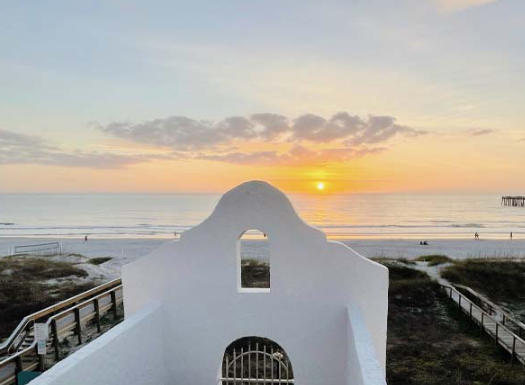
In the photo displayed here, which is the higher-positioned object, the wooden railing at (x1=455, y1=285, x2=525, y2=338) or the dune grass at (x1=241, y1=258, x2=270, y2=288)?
the dune grass at (x1=241, y1=258, x2=270, y2=288)

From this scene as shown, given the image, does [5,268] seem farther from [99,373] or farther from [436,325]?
[436,325]

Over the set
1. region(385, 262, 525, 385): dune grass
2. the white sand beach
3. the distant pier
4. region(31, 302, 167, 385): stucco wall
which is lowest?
region(385, 262, 525, 385): dune grass

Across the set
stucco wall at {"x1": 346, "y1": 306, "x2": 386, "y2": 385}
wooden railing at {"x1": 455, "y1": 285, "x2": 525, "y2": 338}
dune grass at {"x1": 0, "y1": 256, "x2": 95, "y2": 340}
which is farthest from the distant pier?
stucco wall at {"x1": 346, "y1": 306, "x2": 386, "y2": 385}

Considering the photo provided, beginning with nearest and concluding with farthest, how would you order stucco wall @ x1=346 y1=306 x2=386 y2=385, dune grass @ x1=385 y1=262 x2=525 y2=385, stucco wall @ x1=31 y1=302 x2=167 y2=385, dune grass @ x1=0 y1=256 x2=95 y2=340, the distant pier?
1. stucco wall @ x1=346 y1=306 x2=386 y2=385
2. stucco wall @ x1=31 y1=302 x2=167 y2=385
3. dune grass @ x1=385 y1=262 x2=525 y2=385
4. dune grass @ x1=0 y1=256 x2=95 y2=340
5. the distant pier

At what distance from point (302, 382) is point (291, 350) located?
52 cm

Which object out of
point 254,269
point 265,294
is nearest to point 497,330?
point 265,294

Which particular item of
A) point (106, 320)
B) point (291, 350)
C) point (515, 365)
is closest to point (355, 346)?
point (291, 350)

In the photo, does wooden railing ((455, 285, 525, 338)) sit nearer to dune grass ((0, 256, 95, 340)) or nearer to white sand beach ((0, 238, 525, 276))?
white sand beach ((0, 238, 525, 276))

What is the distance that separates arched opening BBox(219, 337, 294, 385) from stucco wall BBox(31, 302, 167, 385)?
1.19 meters

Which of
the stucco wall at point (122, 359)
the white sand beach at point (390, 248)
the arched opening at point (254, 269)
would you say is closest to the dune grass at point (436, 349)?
the arched opening at point (254, 269)

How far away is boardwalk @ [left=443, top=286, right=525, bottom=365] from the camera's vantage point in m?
10.2

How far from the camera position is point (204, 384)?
19.7 feet

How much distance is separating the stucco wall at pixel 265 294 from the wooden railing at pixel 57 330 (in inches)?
136

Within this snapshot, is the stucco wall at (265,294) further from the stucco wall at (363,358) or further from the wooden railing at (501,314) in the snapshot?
the wooden railing at (501,314)
